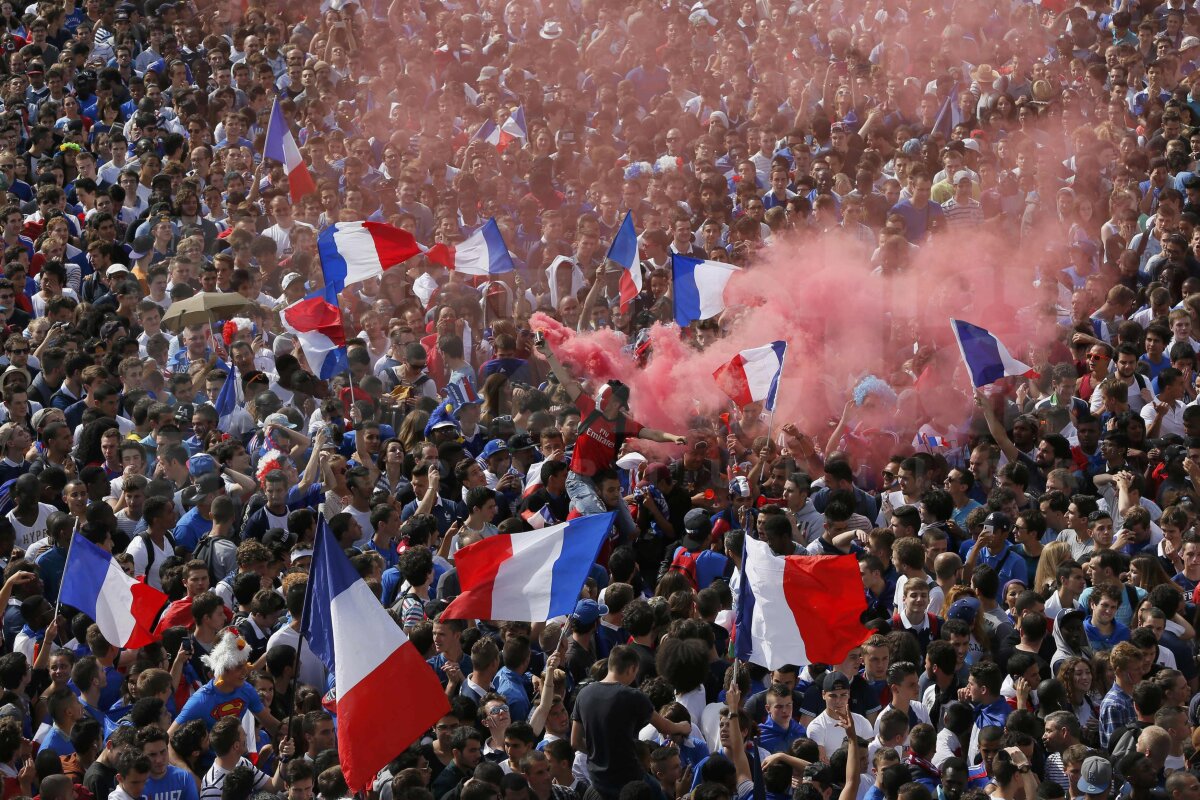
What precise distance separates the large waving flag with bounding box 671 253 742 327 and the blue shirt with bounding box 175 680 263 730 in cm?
574

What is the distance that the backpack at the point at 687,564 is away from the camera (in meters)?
12.5

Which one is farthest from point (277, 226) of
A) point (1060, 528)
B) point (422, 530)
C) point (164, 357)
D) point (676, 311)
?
point (1060, 528)

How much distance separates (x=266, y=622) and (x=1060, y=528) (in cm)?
497

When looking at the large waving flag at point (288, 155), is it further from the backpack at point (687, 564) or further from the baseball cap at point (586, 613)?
the baseball cap at point (586, 613)

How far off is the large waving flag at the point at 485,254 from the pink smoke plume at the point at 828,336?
0.98 metres

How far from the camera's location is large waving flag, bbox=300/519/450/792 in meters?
9.05

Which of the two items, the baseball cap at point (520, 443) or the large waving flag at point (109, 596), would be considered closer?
the large waving flag at point (109, 596)

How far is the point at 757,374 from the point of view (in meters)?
13.8

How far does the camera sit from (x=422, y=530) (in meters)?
12.6

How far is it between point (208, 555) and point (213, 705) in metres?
2.24

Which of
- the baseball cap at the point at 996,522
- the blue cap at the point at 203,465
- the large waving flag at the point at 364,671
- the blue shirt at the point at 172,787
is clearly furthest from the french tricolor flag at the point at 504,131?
the blue shirt at the point at 172,787

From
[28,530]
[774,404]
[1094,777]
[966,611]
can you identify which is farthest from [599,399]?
[1094,777]

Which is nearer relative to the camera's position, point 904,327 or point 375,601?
point 375,601

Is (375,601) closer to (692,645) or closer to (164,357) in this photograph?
(692,645)
